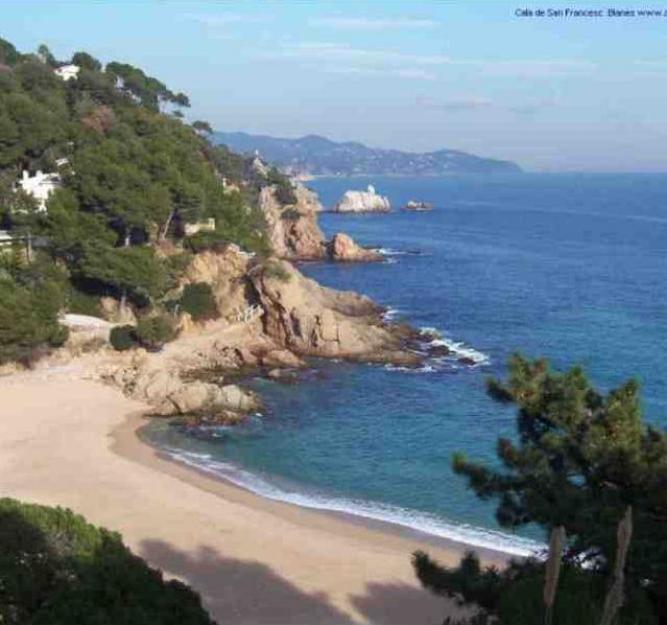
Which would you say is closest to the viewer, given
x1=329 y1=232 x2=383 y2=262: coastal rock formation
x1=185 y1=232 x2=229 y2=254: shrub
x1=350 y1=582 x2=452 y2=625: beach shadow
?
x1=350 y1=582 x2=452 y2=625: beach shadow

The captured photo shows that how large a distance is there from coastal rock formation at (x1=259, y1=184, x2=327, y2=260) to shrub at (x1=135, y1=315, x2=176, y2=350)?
33.0 m

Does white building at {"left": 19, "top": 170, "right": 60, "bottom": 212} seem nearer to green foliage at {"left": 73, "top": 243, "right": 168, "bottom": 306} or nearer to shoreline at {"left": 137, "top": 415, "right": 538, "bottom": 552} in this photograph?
green foliage at {"left": 73, "top": 243, "right": 168, "bottom": 306}

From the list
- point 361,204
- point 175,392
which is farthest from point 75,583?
point 361,204

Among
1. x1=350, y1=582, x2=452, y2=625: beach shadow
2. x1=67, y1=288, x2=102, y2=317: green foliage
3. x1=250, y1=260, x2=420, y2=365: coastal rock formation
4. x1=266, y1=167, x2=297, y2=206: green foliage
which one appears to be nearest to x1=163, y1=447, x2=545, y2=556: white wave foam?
x1=350, y1=582, x2=452, y2=625: beach shadow

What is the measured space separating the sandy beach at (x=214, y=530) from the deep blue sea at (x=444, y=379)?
1328 millimetres

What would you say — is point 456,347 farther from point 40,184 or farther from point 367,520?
point 40,184

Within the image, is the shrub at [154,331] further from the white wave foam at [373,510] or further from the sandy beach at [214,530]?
the white wave foam at [373,510]

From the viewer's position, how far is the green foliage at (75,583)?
9.27 meters

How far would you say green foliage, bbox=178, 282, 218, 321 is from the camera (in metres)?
39.1

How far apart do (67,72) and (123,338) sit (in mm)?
31856

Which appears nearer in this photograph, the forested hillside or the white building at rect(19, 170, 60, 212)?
the forested hillside

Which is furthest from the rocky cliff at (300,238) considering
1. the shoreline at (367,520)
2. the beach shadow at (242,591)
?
the beach shadow at (242,591)

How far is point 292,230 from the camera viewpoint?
231 feet

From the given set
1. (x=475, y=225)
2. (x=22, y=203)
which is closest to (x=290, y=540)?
(x=22, y=203)
